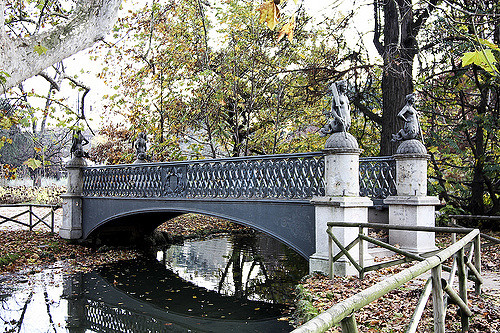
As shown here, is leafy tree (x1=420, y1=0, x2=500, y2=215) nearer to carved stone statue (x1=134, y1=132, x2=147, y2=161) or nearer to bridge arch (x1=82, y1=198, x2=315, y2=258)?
bridge arch (x1=82, y1=198, x2=315, y2=258)

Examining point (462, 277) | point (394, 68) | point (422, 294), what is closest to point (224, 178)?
point (394, 68)

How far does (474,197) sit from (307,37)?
893 cm

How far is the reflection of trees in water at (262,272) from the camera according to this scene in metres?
10.9

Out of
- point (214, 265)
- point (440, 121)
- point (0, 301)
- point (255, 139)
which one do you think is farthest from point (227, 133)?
point (0, 301)

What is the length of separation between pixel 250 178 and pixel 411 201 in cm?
356

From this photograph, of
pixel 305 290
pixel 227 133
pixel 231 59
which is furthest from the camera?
pixel 227 133

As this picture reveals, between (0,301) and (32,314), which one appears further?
(0,301)

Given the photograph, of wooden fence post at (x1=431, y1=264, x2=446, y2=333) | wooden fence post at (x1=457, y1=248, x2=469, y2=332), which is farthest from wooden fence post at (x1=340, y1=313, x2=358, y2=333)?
wooden fence post at (x1=457, y1=248, x2=469, y2=332)

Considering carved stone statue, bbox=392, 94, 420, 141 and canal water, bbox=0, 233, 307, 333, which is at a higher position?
carved stone statue, bbox=392, 94, 420, 141

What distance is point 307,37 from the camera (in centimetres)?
1902

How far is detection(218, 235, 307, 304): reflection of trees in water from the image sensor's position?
10930 mm

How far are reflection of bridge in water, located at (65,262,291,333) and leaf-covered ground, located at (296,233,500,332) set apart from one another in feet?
3.26

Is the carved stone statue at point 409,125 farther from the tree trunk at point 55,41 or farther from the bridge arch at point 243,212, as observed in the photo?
the tree trunk at point 55,41

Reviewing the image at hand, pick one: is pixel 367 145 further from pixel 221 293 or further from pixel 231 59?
pixel 221 293
